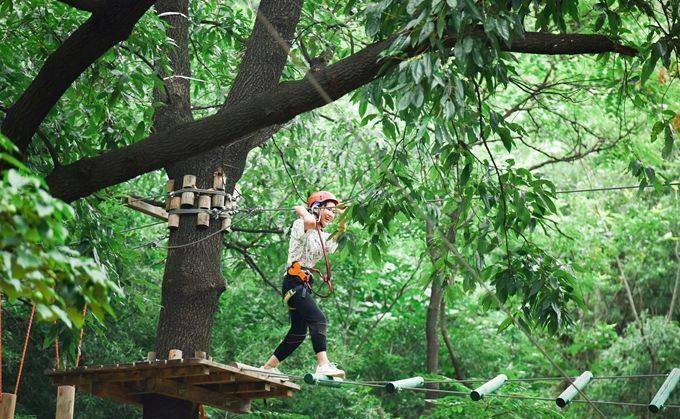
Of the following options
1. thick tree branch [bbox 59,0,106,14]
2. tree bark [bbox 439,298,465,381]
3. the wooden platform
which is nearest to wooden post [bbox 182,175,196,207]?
the wooden platform

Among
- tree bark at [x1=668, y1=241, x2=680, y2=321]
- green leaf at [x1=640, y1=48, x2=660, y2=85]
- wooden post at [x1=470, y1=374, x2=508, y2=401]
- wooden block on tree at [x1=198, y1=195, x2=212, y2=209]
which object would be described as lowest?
wooden post at [x1=470, y1=374, x2=508, y2=401]

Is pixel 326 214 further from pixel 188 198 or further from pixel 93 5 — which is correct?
pixel 93 5

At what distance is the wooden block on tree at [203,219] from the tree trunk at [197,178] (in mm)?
59

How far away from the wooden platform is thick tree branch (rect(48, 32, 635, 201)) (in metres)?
1.33

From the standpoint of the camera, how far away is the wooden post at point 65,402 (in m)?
7.54

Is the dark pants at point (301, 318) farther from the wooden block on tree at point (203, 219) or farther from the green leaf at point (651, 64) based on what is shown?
the green leaf at point (651, 64)

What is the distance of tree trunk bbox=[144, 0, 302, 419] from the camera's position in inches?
301

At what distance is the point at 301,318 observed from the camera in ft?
25.3

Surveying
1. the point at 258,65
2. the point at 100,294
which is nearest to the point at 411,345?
the point at 258,65

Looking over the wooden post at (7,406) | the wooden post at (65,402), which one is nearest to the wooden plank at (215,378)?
the wooden post at (65,402)

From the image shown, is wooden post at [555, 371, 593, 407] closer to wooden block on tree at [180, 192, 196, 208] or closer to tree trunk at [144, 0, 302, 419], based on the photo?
tree trunk at [144, 0, 302, 419]

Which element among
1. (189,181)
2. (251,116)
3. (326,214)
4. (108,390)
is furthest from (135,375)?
(251,116)

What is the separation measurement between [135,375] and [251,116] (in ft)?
6.85

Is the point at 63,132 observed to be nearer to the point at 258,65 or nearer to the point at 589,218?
the point at 258,65
